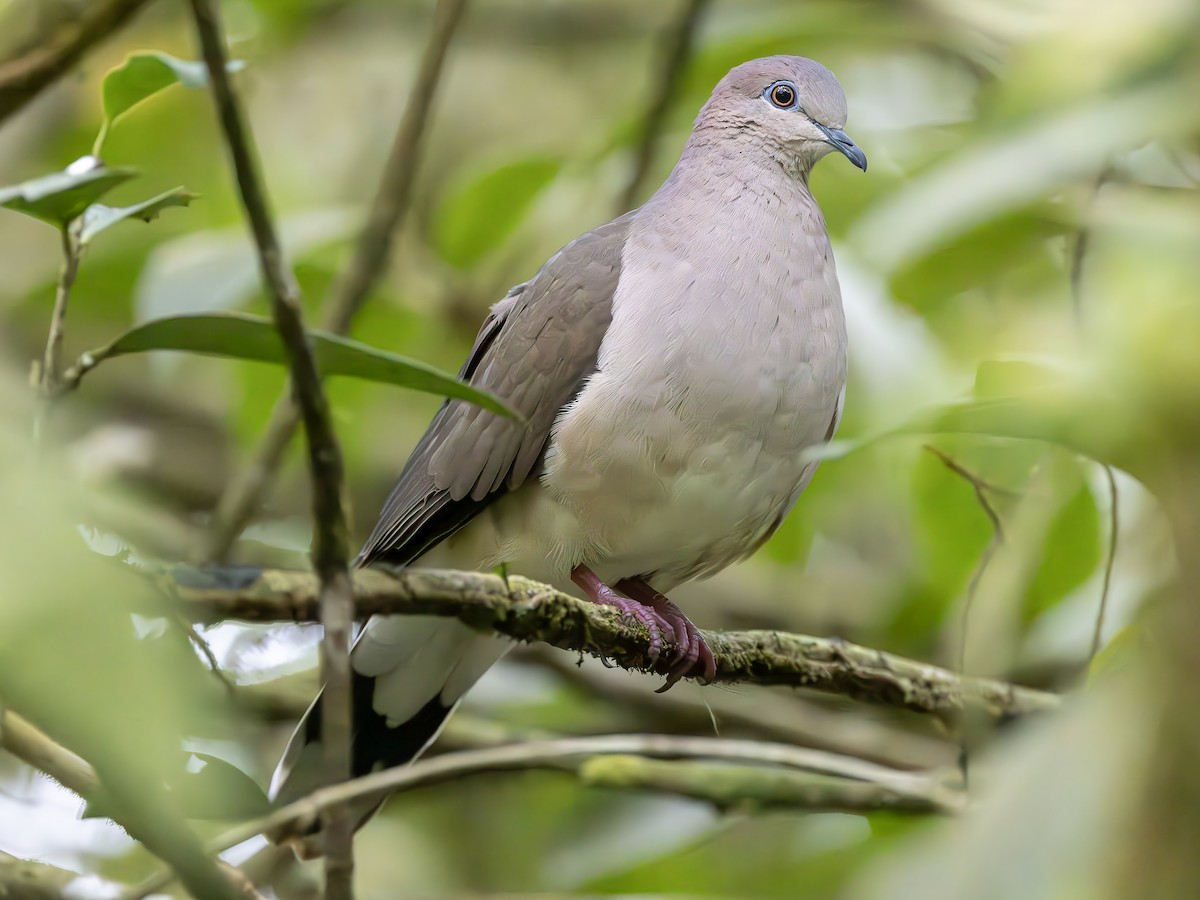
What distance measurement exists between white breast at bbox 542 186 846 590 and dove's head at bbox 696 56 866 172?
0.30 meters

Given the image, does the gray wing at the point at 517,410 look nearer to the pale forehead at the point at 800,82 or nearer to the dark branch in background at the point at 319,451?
the pale forehead at the point at 800,82

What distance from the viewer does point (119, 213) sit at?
167cm

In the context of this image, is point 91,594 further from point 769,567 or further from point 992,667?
point 769,567

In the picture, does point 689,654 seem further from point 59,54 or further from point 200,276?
point 59,54

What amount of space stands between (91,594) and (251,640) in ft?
4.50

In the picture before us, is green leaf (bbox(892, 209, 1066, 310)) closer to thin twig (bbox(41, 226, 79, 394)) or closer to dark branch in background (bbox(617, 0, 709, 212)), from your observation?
dark branch in background (bbox(617, 0, 709, 212))

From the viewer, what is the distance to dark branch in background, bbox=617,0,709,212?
3.04 metres

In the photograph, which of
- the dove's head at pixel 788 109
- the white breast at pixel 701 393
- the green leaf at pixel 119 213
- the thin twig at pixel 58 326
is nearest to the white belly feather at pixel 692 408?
the white breast at pixel 701 393

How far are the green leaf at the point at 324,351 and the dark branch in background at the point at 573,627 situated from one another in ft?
0.80

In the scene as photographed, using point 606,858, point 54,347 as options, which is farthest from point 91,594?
point 606,858

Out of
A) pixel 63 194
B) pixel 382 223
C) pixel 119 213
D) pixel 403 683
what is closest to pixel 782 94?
pixel 382 223

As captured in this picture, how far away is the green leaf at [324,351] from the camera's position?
45.6 inches

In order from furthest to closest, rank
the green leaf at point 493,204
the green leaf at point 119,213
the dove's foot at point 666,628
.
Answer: the green leaf at point 493,204 → the dove's foot at point 666,628 → the green leaf at point 119,213

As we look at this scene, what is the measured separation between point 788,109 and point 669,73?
30cm
